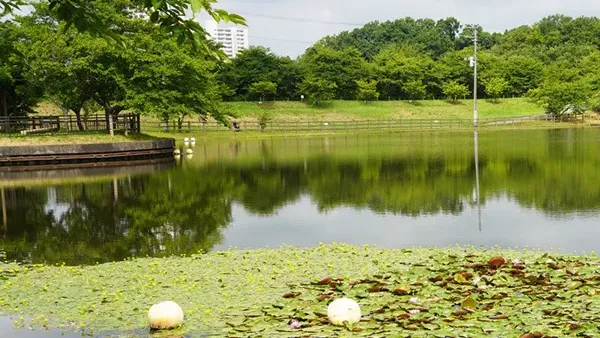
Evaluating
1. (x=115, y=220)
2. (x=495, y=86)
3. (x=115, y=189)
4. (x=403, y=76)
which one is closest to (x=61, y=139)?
(x=115, y=189)

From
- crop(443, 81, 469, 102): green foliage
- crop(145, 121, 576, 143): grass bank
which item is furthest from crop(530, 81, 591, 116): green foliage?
crop(443, 81, 469, 102): green foliage

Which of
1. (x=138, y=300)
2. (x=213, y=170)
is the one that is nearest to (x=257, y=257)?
(x=138, y=300)

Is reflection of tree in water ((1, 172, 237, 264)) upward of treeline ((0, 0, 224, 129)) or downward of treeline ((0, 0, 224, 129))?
downward

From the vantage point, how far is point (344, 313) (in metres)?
6.75

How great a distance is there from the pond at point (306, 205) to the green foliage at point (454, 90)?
46.7 m

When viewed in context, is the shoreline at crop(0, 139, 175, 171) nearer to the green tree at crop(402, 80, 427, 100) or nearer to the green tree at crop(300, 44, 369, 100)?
the green tree at crop(300, 44, 369, 100)

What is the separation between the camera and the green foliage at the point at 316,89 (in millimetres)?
70562

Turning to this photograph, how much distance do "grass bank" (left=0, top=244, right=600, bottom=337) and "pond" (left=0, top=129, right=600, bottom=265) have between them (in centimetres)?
153

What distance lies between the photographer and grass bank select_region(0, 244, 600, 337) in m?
6.73

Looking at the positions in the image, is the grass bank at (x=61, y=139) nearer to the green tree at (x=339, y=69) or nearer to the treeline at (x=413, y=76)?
the treeline at (x=413, y=76)

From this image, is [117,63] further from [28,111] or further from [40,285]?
[40,285]

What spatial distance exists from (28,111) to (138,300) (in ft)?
148

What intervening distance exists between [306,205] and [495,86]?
216ft

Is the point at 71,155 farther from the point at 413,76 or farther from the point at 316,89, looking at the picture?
the point at 413,76
